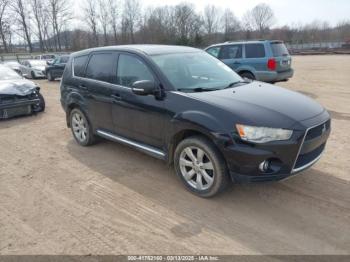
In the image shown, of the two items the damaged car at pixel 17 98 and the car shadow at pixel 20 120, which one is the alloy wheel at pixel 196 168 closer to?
the car shadow at pixel 20 120

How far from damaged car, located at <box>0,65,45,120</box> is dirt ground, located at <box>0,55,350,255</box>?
3452mm

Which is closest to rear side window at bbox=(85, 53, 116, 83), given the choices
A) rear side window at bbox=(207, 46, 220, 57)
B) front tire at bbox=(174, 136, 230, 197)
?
front tire at bbox=(174, 136, 230, 197)

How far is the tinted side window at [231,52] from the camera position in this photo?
1095 cm

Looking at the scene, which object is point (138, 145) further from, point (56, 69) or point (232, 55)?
point (56, 69)

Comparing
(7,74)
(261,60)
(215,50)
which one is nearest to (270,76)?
(261,60)

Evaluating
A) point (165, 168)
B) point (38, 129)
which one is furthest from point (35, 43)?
point (165, 168)

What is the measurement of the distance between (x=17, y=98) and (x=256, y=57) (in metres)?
7.46

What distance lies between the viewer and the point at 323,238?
119 inches

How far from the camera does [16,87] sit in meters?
8.48

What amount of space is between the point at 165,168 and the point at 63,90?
2816mm

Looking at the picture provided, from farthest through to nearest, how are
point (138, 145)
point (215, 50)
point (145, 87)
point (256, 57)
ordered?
point (215, 50), point (256, 57), point (138, 145), point (145, 87)

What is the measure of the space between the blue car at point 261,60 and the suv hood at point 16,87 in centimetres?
649

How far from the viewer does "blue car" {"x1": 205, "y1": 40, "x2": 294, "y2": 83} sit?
10.2 meters

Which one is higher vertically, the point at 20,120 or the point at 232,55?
the point at 232,55
